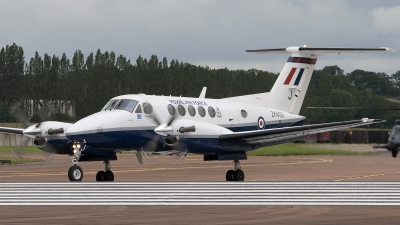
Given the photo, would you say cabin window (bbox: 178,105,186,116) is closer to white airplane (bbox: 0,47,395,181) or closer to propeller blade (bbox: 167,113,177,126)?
white airplane (bbox: 0,47,395,181)

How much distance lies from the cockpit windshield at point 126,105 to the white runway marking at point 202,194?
→ 394 centimetres

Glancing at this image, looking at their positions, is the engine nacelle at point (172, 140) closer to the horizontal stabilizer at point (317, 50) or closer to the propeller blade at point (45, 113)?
the propeller blade at point (45, 113)

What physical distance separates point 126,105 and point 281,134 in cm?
589

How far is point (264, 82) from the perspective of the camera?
79562 mm

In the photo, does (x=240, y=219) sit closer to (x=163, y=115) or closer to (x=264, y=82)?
(x=163, y=115)


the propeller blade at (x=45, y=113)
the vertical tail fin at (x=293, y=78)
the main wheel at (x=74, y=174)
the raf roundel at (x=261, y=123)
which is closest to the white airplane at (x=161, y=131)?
the main wheel at (x=74, y=174)

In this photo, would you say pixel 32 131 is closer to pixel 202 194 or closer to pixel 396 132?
pixel 202 194

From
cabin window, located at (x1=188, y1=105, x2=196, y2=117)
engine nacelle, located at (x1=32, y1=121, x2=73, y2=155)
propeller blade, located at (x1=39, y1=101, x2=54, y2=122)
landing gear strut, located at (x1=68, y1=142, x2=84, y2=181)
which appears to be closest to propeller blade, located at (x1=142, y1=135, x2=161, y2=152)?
cabin window, located at (x1=188, y1=105, x2=196, y2=117)

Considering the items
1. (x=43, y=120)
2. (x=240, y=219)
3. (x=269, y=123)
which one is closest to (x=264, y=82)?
(x=269, y=123)

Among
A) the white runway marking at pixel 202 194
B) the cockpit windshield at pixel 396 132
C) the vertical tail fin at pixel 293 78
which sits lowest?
the white runway marking at pixel 202 194

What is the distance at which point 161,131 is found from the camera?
25.6 m

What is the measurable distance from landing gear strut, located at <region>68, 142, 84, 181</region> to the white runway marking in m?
1.96

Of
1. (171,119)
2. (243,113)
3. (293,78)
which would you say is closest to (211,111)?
(243,113)

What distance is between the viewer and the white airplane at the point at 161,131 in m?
25.6
